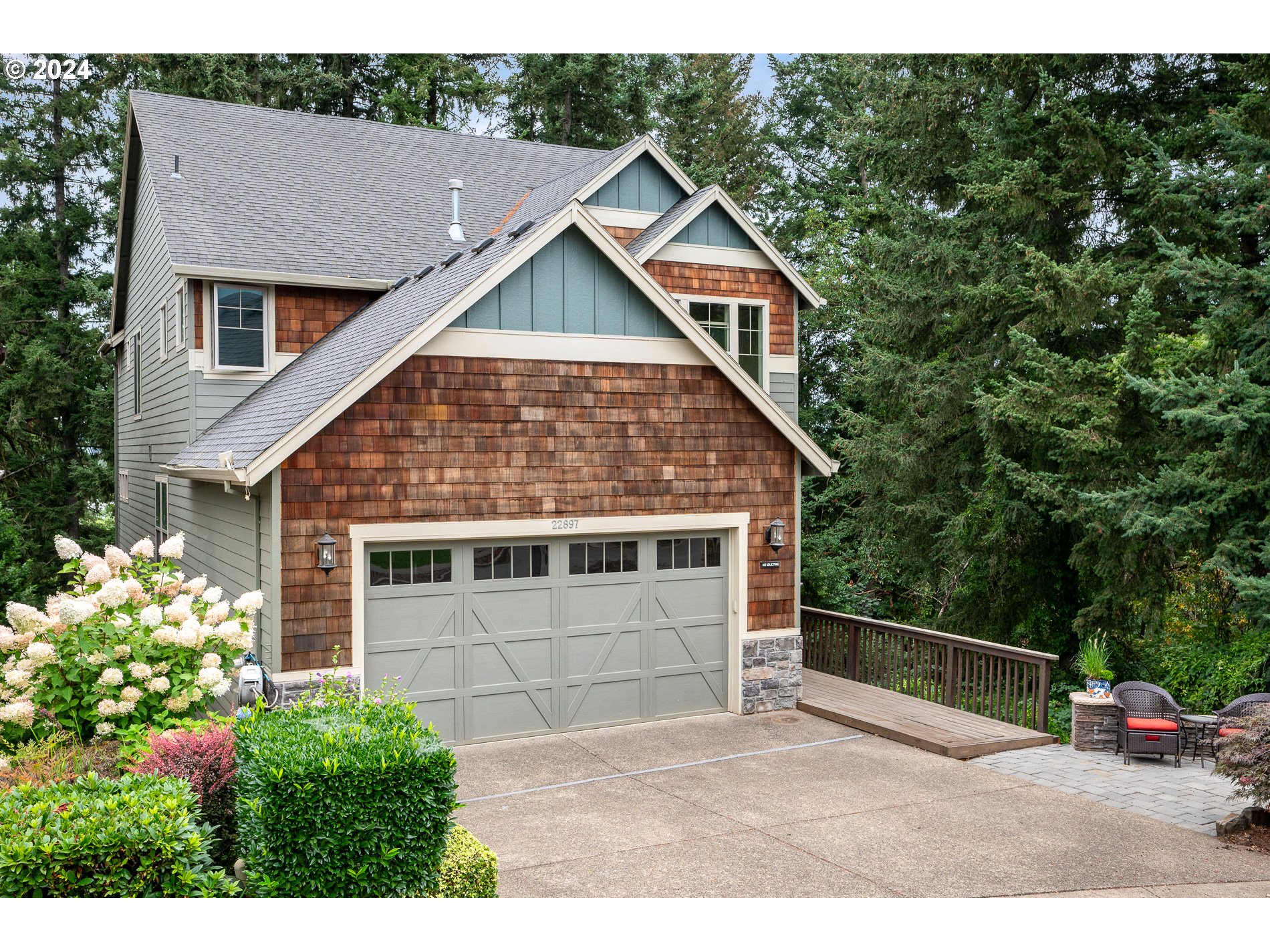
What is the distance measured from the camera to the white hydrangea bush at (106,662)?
20.9ft

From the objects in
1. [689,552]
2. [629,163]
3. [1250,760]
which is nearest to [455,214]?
[629,163]

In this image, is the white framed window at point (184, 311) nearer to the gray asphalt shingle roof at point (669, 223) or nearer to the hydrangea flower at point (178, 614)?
the gray asphalt shingle roof at point (669, 223)

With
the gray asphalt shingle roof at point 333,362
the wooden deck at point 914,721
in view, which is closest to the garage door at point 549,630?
the wooden deck at point 914,721

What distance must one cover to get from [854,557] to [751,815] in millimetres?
14956

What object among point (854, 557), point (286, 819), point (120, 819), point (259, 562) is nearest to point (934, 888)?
point (286, 819)

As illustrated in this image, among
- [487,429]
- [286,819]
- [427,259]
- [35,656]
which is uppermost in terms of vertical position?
[427,259]

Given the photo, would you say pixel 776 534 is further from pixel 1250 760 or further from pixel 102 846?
pixel 102 846

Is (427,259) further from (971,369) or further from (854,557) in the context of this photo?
(854,557)

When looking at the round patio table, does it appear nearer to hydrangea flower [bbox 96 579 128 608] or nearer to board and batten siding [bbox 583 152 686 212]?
hydrangea flower [bbox 96 579 128 608]

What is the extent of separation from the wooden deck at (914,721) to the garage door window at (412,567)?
4460mm

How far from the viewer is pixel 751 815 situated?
25.2 ft

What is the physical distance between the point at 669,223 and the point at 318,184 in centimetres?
540

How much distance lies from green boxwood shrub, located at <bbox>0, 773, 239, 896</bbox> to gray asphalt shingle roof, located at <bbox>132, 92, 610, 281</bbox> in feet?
28.5

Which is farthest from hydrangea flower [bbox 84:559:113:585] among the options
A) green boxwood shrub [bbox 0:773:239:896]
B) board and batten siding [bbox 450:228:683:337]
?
board and batten siding [bbox 450:228:683:337]
